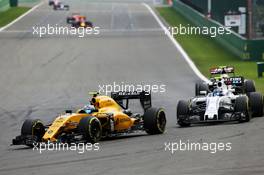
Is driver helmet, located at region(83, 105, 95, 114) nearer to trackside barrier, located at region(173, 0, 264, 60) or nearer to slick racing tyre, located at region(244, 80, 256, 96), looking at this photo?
slick racing tyre, located at region(244, 80, 256, 96)

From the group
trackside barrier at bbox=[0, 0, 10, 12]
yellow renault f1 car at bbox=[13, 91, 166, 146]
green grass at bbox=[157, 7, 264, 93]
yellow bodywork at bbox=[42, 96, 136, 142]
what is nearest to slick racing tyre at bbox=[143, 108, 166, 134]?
yellow renault f1 car at bbox=[13, 91, 166, 146]

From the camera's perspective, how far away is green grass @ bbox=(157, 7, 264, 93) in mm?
39444

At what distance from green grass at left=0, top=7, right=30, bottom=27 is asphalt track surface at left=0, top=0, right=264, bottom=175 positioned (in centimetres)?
117

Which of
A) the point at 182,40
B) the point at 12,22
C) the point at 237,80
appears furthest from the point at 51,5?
the point at 237,80

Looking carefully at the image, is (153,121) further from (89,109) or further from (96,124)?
(96,124)

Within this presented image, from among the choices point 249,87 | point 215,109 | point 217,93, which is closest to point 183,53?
point 249,87

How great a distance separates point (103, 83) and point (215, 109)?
14.6 metres

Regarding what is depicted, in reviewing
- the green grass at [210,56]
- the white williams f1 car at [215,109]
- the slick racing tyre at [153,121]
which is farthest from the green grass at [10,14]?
the slick racing tyre at [153,121]

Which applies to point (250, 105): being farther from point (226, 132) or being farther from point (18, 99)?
point (18, 99)

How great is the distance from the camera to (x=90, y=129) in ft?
55.6

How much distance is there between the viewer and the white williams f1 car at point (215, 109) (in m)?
20.5

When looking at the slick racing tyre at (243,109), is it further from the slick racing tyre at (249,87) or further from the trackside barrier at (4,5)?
the trackside barrier at (4,5)

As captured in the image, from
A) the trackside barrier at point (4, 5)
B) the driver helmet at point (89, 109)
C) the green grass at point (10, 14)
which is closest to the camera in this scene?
the driver helmet at point (89, 109)

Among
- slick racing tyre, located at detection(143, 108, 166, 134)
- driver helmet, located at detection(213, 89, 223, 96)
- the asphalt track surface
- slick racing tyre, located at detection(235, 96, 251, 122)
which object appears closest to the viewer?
the asphalt track surface
